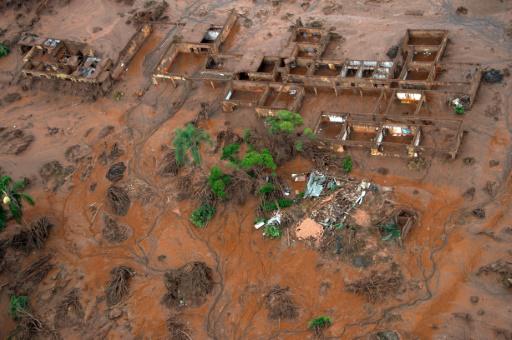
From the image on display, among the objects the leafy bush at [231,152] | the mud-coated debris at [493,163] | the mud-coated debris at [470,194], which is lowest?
the leafy bush at [231,152]

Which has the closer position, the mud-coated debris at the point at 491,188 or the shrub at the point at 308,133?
the mud-coated debris at the point at 491,188

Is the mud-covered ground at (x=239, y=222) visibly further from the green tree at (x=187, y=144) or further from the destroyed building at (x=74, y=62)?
the destroyed building at (x=74, y=62)

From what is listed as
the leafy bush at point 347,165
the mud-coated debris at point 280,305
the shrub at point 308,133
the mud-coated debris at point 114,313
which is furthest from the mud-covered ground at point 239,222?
the shrub at point 308,133

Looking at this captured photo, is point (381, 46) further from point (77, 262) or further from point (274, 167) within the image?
point (77, 262)

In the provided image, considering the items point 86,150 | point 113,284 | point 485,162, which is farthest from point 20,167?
point 485,162

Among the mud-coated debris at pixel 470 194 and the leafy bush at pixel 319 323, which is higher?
the mud-coated debris at pixel 470 194

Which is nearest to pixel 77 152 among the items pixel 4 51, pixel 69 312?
pixel 69 312

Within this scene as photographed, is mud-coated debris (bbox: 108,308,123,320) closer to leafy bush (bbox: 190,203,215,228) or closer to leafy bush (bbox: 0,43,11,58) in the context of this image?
leafy bush (bbox: 190,203,215,228)

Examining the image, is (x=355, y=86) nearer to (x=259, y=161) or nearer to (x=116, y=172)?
(x=259, y=161)
